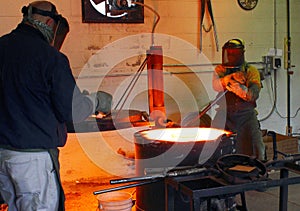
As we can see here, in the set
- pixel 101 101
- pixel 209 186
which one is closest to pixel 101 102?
pixel 101 101

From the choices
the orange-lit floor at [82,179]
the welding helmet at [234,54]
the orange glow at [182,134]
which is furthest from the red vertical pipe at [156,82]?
the orange-lit floor at [82,179]

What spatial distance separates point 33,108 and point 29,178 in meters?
0.35

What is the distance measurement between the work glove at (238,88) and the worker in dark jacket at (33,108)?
184 centimetres

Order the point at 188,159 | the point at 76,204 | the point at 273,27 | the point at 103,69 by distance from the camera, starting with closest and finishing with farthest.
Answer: the point at 188,159 → the point at 76,204 → the point at 103,69 → the point at 273,27

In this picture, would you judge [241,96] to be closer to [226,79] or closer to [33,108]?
[226,79]

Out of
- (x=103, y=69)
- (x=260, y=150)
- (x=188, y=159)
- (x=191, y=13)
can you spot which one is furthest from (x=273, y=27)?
(x=188, y=159)

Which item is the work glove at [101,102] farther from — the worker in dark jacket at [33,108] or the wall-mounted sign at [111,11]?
the wall-mounted sign at [111,11]

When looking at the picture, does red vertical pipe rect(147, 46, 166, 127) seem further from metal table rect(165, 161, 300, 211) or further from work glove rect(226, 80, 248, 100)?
metal table rect(165, 161, 300, 211)

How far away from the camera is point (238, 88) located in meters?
3.61

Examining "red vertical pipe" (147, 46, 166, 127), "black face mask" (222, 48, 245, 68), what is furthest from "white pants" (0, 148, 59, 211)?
"black face mask" (222, 48, 245, 68)

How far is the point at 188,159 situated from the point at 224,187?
2.28 ft

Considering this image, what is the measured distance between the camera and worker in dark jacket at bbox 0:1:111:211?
200cm

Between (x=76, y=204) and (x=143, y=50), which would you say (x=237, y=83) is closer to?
(x=143, y=50)

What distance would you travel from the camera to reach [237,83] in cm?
364
